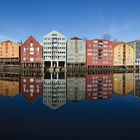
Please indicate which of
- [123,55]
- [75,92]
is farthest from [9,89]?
[123,55]

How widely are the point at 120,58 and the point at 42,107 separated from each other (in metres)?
78.9

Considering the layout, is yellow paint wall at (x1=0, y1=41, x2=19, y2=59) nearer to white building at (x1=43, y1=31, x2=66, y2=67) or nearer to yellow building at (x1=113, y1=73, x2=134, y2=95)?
white building at (x1=43, y1=31, x2=66, y2=67)

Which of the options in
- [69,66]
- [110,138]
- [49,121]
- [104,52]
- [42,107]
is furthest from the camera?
[104,52]

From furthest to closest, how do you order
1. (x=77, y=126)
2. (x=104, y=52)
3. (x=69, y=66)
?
(x=104, y=52)
(x=69, y=66)
(x=77, y=126)

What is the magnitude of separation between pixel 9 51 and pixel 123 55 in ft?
163

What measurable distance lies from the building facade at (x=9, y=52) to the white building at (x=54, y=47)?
1250 cm

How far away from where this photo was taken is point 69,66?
7938 centimetres

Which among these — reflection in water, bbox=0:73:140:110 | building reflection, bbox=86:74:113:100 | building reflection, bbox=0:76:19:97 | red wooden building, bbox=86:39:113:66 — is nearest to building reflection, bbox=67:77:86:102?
reflection in water, bbox=0:73:140:110

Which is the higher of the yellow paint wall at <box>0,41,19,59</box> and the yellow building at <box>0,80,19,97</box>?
the yellow paint wall at <box>0,41,19,59</box>

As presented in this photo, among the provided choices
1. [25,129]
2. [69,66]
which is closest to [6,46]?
[69,66]

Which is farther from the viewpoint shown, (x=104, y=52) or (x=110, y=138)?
(x=104, y=52)

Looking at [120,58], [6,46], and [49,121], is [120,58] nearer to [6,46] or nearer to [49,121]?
[6,46]

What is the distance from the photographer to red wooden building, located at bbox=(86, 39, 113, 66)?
8281cm

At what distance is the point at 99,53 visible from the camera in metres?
85.2
